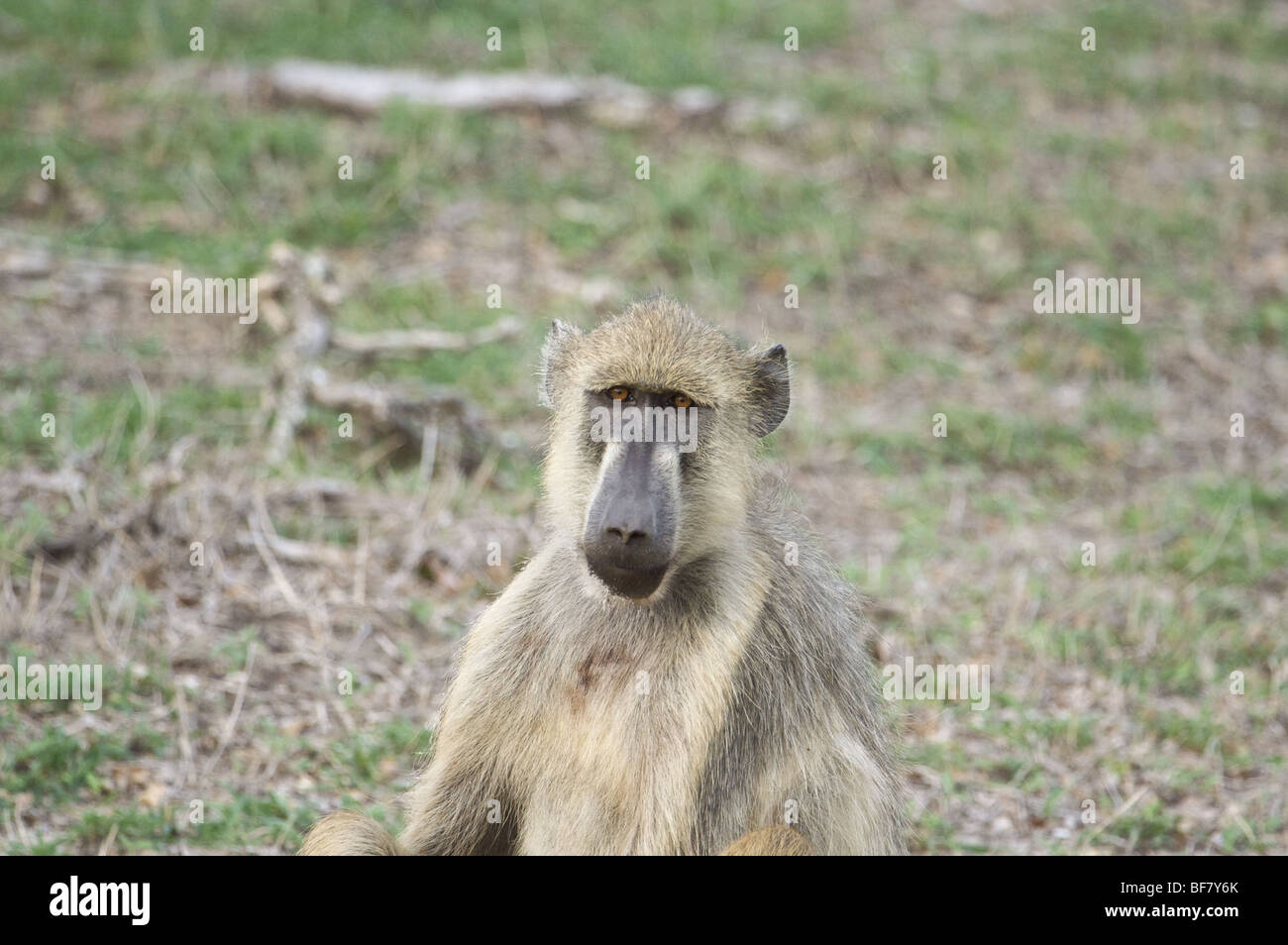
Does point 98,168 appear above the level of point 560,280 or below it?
above

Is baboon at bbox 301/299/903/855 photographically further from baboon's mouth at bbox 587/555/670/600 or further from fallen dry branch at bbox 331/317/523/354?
fallen dry branch at bbox 331/317/523/354

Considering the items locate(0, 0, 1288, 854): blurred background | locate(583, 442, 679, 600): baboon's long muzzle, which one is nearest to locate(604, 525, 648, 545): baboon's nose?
locate(583, 442, 679, 600): baboon's long muzzle

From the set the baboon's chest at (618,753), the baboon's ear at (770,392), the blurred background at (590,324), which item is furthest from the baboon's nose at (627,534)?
the blurred background at (590,324)

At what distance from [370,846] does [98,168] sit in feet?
22.1

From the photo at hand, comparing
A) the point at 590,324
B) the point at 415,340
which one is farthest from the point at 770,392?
the point at 415,340

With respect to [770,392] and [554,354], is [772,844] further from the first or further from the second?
[554,354]

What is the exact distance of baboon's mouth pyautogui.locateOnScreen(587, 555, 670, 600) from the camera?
3.62m

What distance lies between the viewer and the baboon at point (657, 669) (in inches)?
145

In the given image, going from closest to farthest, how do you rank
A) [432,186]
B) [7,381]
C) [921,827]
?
[921,827]
[7,381]
[432,186]

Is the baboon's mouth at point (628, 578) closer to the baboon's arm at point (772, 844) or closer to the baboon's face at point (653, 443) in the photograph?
the baboon's face at point (653, 443)

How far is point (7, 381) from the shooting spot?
287 inches

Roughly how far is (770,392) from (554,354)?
2.11 feet
